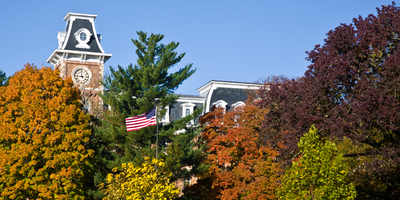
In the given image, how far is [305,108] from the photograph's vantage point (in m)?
23.3

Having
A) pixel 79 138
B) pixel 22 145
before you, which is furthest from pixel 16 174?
pixel 79 138

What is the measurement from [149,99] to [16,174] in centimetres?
864

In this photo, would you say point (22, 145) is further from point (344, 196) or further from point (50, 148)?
point (344, 196)

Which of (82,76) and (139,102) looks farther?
(82,76)

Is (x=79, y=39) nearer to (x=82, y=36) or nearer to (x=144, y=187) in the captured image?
(x=82, y=36)

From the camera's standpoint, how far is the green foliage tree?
20.0 meters

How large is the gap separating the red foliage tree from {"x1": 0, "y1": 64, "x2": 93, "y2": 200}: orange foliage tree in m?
11.8

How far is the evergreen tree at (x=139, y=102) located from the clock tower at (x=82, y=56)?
1108 cm

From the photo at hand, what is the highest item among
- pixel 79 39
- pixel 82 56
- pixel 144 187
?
pixel 79 39

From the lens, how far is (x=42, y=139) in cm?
2964

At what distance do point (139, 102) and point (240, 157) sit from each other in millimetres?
7285

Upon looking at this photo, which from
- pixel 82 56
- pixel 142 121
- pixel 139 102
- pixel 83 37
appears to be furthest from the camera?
pixel 83 37

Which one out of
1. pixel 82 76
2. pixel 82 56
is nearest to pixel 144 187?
pixel 82 76

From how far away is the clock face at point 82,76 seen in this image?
46.4m
